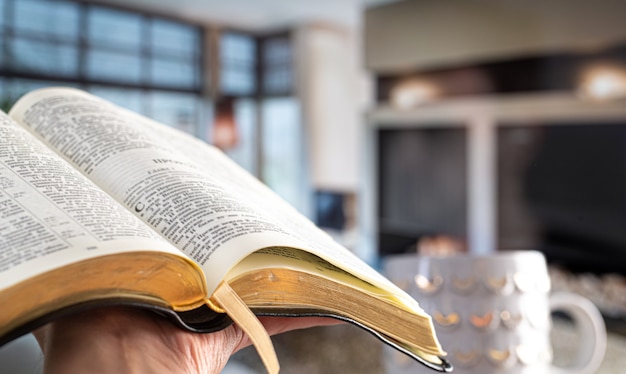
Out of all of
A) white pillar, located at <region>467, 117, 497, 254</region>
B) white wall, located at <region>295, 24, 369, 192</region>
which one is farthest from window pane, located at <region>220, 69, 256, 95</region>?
white pillar, located at <region>467, 117, 497, 254</region>

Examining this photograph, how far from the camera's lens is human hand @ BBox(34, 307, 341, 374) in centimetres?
22

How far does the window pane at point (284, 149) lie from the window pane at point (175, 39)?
789mm

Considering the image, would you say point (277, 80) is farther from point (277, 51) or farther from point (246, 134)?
point (246, 134)

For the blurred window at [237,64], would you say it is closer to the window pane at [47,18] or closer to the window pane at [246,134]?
the window pane at [246,134]

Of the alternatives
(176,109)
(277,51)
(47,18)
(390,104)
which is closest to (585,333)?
(390,104)

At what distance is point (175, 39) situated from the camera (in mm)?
4797

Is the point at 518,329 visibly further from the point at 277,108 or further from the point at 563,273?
the point at 277,108

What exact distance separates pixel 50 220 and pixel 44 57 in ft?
14.3

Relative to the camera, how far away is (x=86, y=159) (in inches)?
12.8

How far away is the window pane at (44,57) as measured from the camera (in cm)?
396

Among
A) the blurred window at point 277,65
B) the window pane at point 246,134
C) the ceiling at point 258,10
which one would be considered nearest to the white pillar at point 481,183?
the ceiling at point 258,10

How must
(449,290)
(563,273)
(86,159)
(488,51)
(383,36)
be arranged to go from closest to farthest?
(86,159), (449,290), (563,273), (488,51), (383,36)

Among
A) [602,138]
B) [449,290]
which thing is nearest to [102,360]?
[449,290]

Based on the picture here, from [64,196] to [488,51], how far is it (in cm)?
316
